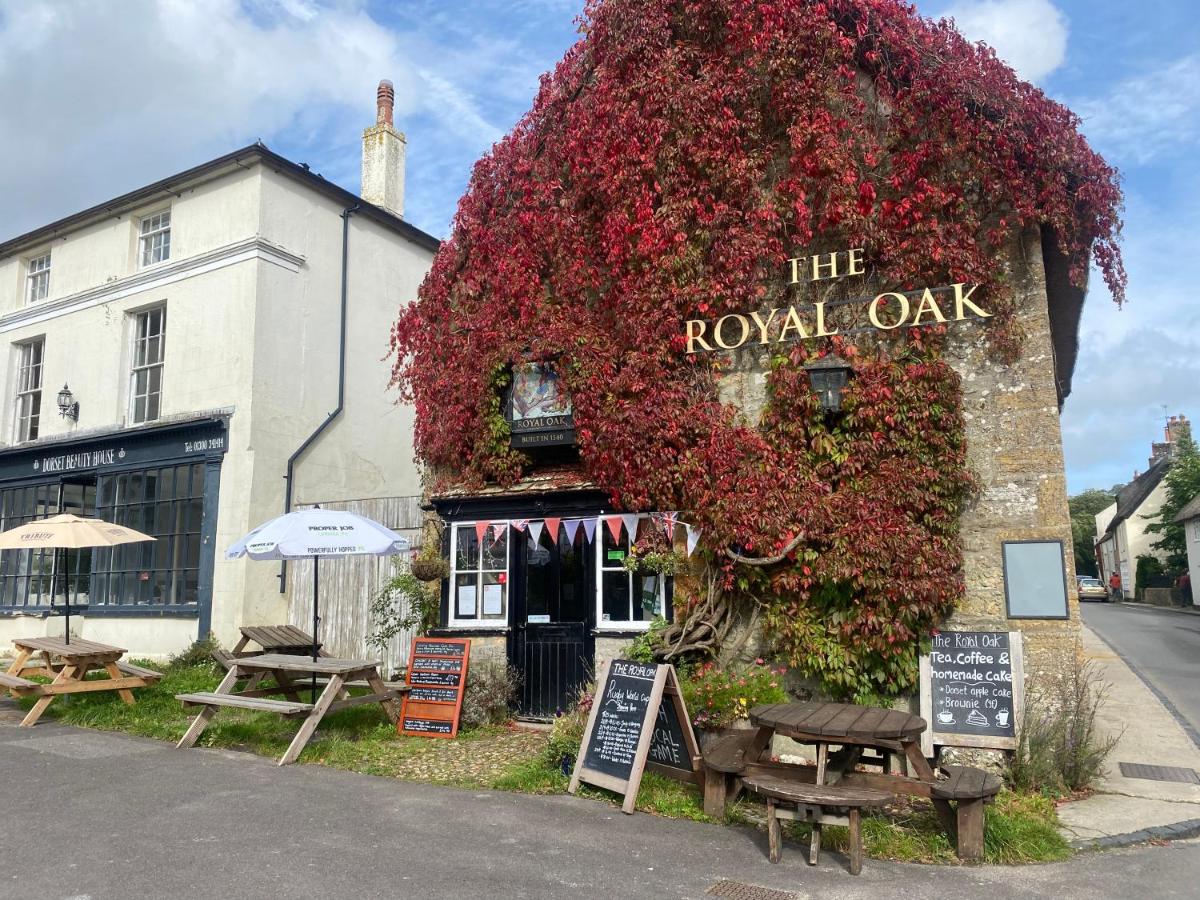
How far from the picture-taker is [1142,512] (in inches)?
1841

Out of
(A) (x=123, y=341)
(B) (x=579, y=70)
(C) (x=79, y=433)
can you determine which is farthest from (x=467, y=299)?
(C) (x=79, y=433)

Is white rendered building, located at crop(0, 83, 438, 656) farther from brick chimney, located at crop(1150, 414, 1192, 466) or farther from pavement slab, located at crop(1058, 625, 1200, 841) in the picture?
brick chimney, located at crop(1150, 414, 1192, 466)

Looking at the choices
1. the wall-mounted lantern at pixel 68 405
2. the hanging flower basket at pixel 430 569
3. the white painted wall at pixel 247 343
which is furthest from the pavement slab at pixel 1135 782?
the wall-mounted lantern at pixel 68 405

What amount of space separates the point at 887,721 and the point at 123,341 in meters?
14.5

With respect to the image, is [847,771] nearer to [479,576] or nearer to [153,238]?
[479,576]

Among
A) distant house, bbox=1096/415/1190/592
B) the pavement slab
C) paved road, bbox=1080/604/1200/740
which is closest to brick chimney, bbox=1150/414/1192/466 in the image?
distant house, bbox=1096/415/1190/592

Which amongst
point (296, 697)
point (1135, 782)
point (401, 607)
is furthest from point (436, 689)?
point (1135, 782)

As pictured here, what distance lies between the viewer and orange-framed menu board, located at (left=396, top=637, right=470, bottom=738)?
28.7 ft

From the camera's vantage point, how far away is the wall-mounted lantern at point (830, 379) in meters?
8.17

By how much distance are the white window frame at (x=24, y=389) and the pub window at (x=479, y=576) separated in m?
11.8

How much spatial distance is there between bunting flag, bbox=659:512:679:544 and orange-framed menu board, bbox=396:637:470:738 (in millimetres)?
2273

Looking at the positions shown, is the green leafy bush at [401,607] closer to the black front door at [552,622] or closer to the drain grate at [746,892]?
the black front door at [552,622]

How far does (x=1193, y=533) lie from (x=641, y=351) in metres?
35.9

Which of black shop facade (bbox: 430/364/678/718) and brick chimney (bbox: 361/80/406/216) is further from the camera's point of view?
brick chimney (bbox: 361/80/406/216)
